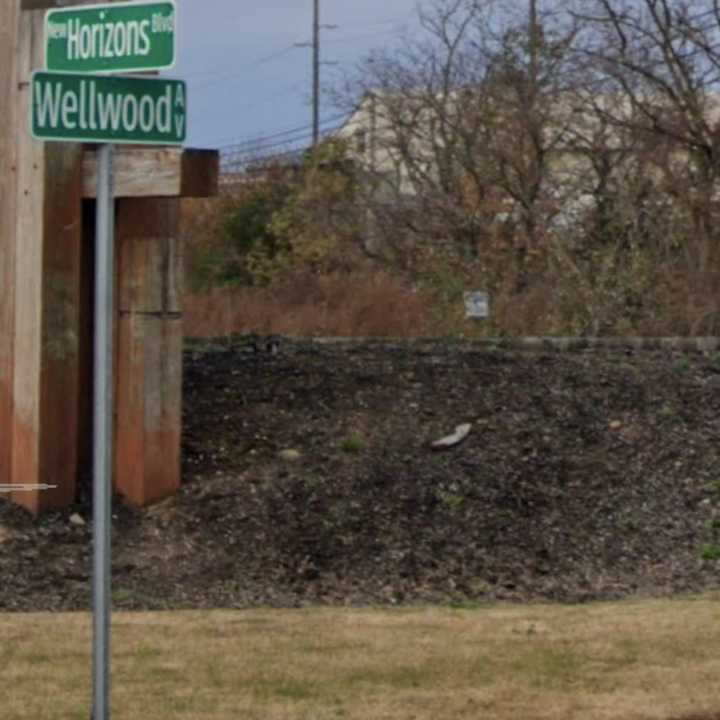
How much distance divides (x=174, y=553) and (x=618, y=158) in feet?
60.4

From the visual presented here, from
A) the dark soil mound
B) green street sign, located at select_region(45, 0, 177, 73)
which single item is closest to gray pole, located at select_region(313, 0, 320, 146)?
the dark soil mound

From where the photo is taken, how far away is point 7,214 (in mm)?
11688

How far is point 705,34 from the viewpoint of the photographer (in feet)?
87.9

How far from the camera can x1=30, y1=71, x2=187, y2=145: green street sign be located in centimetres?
629

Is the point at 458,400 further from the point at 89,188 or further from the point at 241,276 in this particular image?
the point at 241,276

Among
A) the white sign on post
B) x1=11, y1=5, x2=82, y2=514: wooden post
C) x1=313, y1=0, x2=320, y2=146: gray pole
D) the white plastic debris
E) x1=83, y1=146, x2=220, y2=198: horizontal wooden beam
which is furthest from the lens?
x1=313, y1=0, x2=320, y2=146: gray pole

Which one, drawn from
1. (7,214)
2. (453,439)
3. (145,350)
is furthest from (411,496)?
(7,214)

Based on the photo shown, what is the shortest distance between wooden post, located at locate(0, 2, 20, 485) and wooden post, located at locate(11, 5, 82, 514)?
0.28 ft

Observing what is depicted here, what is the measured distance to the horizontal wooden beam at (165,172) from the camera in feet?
36.3

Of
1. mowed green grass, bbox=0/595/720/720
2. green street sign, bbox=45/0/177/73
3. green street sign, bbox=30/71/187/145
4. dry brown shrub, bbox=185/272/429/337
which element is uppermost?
green street sign, bbox=45/0/177/73

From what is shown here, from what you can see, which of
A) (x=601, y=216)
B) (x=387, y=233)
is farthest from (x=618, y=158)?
(x=387, y=233)

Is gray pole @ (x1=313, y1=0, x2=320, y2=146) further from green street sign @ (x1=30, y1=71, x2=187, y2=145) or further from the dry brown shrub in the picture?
green street sign @ (x1=30, y1=71, x2=187, y2=145)

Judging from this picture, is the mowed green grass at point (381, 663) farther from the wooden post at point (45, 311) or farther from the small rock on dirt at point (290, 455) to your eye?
the small rock on dirt at point (290, 455)

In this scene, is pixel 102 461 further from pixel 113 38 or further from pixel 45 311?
pixel 45 311
